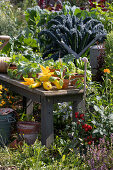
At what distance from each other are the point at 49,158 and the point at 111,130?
81 centimetres

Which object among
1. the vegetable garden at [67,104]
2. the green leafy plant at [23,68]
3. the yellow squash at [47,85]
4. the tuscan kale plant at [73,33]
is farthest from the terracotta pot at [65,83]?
the tuscan kale plant at [73,33]

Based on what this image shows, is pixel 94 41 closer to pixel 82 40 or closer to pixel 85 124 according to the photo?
pixel 82 40

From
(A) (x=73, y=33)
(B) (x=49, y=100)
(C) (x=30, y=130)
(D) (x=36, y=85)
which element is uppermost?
(A) (x=73, y=33)

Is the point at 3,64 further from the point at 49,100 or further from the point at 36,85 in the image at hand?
the point at 49,100

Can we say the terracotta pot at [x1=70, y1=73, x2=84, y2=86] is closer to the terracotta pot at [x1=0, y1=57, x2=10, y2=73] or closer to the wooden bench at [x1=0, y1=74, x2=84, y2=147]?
the wooden bench at [x1=0, y1=74, x2=84, y2=147]

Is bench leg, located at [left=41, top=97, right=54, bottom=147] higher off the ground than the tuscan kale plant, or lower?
lower

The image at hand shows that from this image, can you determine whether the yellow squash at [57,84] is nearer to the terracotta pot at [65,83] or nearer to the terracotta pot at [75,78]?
the terracotta pot at [65,83]

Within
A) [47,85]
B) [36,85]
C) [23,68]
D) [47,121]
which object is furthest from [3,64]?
[47,121]

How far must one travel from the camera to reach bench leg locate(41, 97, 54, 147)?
10.2 feet

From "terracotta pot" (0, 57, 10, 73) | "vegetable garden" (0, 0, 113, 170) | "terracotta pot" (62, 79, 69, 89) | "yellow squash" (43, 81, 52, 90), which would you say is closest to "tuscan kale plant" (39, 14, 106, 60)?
"vegetable garden" (0, 0, 113, 170)

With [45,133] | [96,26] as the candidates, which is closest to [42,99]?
[45,133]

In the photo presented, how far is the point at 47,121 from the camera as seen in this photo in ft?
10.2

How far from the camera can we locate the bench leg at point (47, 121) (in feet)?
10.2

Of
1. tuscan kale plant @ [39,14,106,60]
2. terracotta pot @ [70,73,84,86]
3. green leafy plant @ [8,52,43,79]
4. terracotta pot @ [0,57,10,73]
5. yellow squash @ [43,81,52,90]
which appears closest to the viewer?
yellow squash @ [43,81,52,90]
